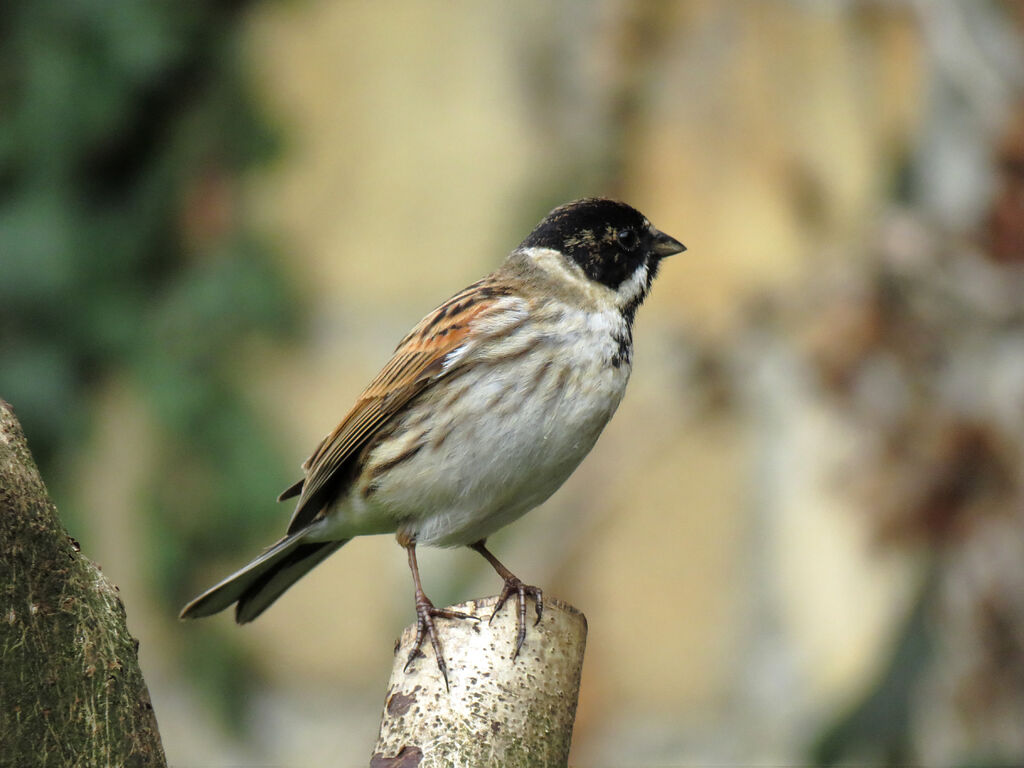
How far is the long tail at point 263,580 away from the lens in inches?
95.7

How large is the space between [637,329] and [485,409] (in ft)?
4.05

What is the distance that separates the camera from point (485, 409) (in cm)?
245

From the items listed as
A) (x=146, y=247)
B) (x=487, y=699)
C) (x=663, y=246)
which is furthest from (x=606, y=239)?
(x=146, y=247)

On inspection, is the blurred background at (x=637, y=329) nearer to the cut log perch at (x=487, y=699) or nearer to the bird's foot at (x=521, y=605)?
the bird's foot at (x=521, y=605)

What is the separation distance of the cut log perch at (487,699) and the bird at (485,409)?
719 mm

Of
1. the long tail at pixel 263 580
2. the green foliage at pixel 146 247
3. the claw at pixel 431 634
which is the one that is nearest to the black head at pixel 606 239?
the long tail at pixel 263 580

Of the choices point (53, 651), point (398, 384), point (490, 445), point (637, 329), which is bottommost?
point (53, 651)

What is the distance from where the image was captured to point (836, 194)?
11.9 feet

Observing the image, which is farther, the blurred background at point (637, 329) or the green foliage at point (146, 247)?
the green foliage at point (146, 247)

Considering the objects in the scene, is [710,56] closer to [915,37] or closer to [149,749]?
[915,37]

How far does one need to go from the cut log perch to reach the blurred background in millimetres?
1435

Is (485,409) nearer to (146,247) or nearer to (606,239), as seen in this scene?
(606,239)

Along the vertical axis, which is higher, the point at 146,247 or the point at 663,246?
the point at 146,247

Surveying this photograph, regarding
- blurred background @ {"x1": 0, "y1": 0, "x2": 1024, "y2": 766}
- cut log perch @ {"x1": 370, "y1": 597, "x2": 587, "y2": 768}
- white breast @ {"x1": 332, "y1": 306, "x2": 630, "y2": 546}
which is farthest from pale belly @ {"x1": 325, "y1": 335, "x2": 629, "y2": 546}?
blurred background @ {"x1": 0, "y1": 0, "x2": 1024, "y2": 766}
